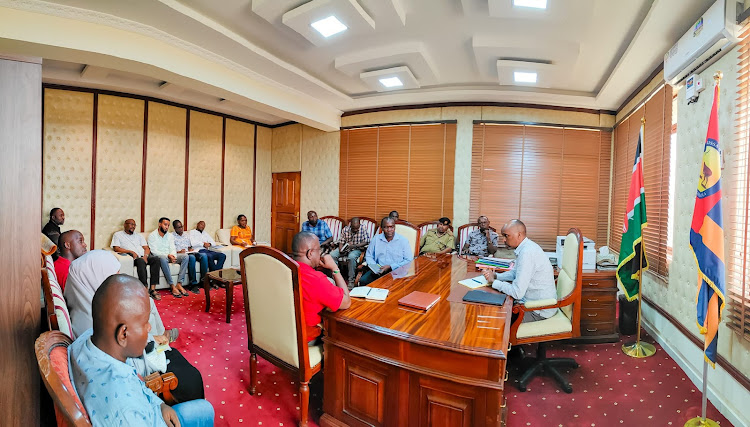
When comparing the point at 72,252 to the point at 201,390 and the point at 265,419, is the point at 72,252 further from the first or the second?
the point at 265,419

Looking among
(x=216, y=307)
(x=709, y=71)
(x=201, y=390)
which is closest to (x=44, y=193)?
(x=216, y=307)

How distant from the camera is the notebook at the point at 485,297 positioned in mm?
2117

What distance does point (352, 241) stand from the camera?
228 inches

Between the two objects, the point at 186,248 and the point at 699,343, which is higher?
the point at 186,248

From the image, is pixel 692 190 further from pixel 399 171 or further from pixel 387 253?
pixel 399 171

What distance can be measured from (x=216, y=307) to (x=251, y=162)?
395cm

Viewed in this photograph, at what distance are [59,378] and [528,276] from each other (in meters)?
2.42

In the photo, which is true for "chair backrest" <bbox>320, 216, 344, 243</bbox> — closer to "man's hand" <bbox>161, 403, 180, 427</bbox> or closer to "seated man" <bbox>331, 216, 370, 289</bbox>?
"seated man" <bbox>331, 216, 370, 289</bbox>

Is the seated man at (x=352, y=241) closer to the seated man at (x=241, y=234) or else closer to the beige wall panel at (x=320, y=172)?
the beige wall panel at (x=320, y=172)

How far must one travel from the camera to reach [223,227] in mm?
6777

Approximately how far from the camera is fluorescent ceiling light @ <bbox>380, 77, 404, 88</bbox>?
443 centimetres

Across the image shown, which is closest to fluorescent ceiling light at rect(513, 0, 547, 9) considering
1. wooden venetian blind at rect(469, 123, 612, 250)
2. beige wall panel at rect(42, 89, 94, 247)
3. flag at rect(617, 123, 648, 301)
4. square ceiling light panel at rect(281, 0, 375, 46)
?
square ceiling light panel at rect(281, 0, 375, 46)

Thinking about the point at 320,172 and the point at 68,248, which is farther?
the point at 320,172

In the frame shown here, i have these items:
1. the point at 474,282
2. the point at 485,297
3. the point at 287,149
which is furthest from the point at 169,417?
the point at 287,149
